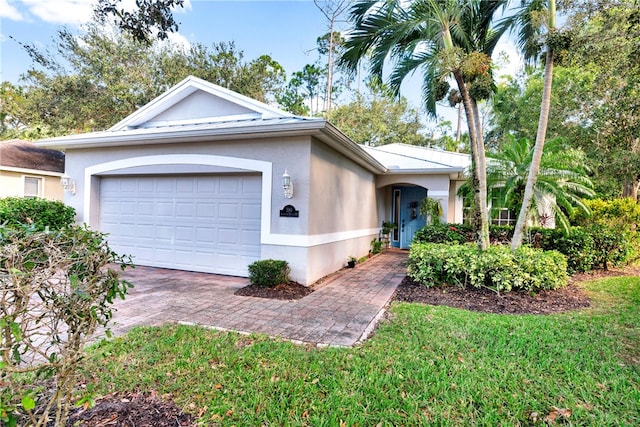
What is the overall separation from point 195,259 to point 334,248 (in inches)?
137

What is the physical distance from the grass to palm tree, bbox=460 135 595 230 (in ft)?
17.0

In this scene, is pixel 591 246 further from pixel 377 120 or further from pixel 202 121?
pixel 377 120

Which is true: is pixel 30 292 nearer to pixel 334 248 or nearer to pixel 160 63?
pixel 334 248

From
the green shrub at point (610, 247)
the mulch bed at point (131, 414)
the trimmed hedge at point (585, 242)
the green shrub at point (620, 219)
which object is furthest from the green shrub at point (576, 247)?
the mulch bed at point (131, 414)

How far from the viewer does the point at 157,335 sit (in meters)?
4.02

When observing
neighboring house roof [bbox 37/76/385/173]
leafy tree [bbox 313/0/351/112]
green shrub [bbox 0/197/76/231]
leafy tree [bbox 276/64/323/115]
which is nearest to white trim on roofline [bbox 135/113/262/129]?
neighboring house roof [bbox 37/76/385/173]

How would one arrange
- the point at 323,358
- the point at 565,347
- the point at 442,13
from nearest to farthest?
the point at 323,358
the point at 565,347
the point at 442,13

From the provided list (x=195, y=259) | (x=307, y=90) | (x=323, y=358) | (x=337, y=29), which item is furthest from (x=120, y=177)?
(x=307, y=90)

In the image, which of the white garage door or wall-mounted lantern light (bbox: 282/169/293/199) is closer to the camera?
wall-mounted lantern light (bbox: 282/169/293/199)

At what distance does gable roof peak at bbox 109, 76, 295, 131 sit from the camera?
880 cm

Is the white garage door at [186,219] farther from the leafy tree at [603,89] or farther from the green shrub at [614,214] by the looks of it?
the green shrub at [614,214]

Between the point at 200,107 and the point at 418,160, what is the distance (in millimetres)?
7695

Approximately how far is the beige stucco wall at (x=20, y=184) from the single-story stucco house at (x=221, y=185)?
5.49 metres

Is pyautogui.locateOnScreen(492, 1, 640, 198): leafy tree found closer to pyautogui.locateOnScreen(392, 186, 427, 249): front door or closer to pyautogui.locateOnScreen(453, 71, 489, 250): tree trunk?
pyautogui.locateOnScreen(453, 71, 489, 250): tree trunk
